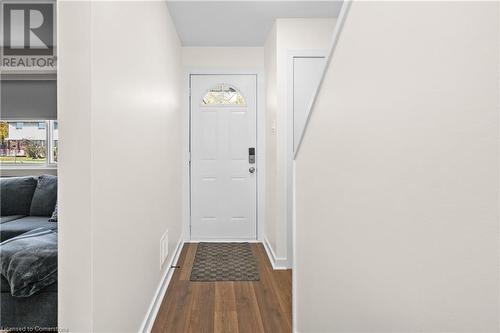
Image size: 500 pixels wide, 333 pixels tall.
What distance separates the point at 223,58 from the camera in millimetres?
4117

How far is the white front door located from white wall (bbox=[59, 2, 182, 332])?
72.9 inches

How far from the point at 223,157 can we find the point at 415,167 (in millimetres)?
3601

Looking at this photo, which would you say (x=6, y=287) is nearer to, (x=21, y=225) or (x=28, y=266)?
(x=28, y=266)

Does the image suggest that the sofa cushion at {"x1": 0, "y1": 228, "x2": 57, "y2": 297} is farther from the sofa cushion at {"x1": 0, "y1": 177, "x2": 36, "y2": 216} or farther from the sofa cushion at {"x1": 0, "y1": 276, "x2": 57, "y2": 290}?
the sofa cushion at {"x1": 0, "y1": 177, "x2": 36, "y2": 216}

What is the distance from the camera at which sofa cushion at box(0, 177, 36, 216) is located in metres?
3.38

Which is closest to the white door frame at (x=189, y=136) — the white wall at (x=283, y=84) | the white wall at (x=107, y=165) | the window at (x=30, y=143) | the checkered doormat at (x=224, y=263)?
the checkered doormat at (x=224, y=263)

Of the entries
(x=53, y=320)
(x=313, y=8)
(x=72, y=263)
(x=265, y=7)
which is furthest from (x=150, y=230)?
(x=313, y=8)

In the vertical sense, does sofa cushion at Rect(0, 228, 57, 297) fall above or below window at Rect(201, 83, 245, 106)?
below

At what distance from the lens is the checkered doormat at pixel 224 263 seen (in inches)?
118

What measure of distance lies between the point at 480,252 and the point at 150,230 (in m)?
2.04

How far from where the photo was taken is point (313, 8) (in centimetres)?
304

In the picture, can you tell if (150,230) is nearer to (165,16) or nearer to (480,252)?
(165,16)

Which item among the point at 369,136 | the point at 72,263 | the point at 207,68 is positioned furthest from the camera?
the point at 207,68

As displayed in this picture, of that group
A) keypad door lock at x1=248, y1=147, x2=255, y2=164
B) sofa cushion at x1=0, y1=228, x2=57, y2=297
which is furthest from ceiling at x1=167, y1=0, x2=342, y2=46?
sofa cushion at x1=0, y1=228, x2=57, y2=297
